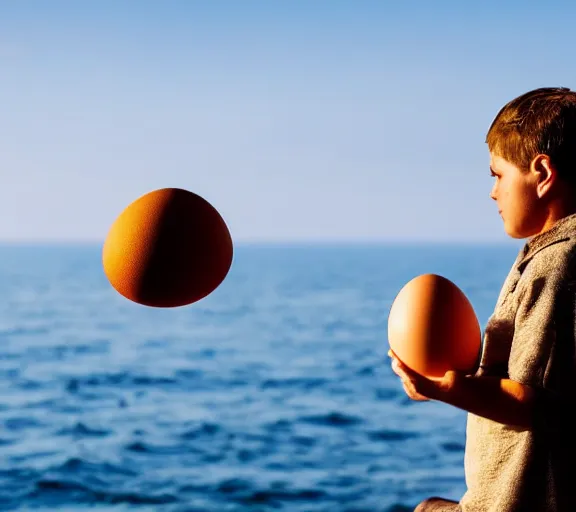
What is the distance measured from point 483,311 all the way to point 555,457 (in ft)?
111

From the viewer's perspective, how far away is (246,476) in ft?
41.8

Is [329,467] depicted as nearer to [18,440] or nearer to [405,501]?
[405,501]

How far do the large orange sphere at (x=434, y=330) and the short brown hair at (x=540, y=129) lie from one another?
36 centimetres

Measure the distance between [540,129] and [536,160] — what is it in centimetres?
7

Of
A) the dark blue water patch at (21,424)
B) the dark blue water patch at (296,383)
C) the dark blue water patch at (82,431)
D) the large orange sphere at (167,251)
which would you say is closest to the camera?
the large orange sphere at (167,251)

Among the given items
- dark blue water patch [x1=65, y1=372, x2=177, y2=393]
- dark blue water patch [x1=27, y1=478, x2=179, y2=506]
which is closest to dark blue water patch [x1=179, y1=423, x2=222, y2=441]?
dark blue water patch [x1=27, y1=478, x2=179, y2=506]

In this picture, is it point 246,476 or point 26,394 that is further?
point 26,394

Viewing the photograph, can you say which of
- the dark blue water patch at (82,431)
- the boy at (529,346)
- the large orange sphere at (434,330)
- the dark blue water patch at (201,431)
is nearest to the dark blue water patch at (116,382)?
the dark blue water patch at (82,431)

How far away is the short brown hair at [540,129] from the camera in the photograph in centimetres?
213

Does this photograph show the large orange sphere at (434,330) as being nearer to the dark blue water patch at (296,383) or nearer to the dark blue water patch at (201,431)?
the dark blue water patch at (201,431)

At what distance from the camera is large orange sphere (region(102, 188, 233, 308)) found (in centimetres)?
252

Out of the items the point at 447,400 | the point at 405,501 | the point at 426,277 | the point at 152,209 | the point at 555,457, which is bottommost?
the point at 405,501

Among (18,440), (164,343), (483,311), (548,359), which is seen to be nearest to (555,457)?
(548,359)

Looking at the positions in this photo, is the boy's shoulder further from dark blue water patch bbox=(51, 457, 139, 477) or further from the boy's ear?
dark blue water patch bbox=(51, 457, 139, 477)
